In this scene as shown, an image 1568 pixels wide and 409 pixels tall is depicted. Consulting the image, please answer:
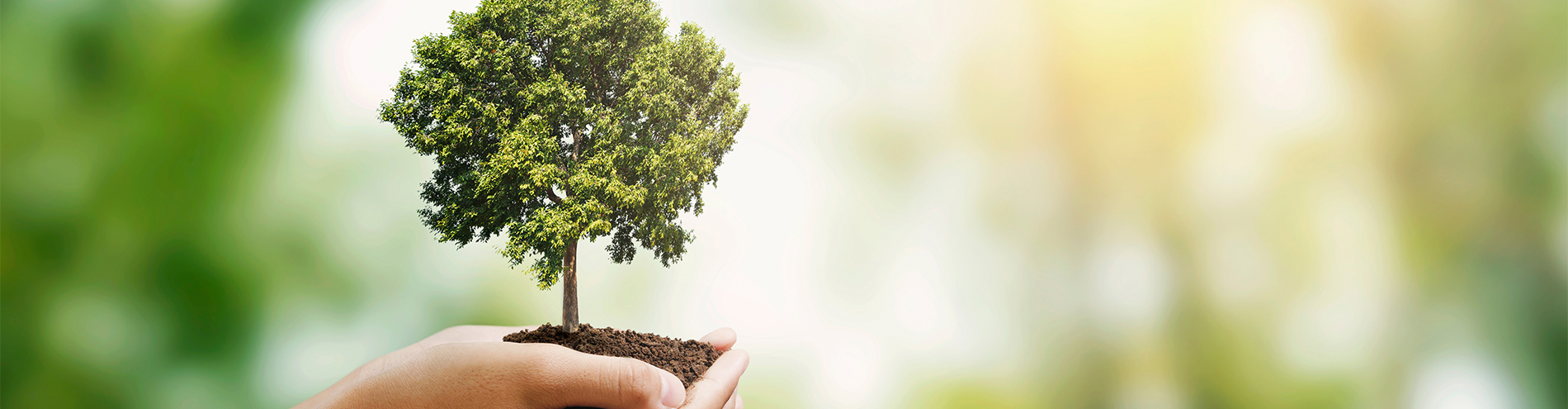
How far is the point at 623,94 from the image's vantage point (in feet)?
15.2

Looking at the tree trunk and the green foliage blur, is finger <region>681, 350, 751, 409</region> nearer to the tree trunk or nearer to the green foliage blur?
the tree trunk

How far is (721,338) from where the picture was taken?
516cm

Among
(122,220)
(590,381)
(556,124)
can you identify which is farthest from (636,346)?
(122,220)

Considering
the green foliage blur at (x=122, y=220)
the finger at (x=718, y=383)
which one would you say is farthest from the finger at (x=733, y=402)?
the green foliage blur at (x=122, y=220)

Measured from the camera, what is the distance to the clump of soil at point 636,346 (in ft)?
14.1

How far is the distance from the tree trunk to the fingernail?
1159mm

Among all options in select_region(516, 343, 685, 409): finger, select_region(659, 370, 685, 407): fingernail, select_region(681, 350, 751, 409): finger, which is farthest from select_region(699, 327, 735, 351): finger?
select_region(516, 343, 685, 409): finger

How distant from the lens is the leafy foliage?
4352mm

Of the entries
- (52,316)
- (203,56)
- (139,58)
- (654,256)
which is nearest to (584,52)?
(654,256)

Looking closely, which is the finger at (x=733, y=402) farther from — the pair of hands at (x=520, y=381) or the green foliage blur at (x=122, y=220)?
the green foliage blur at (x=122, y=220)

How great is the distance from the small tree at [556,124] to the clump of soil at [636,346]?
0.19m

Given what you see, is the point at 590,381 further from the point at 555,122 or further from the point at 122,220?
the point at 122,220

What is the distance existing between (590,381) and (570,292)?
125 cm

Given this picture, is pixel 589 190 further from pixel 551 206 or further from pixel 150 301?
pixel 150 301
